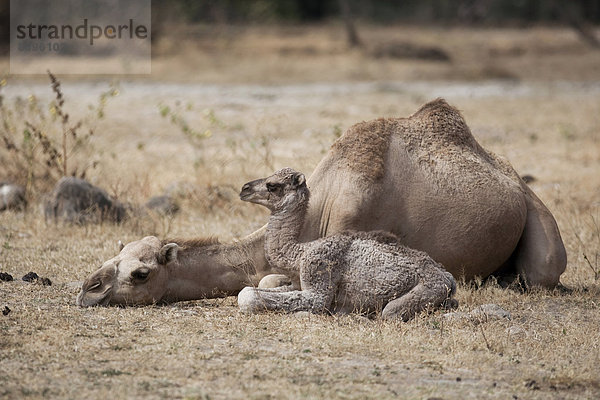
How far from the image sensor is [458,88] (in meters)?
26.5

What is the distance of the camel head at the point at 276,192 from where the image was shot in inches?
276

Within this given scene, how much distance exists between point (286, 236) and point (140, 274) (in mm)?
1117

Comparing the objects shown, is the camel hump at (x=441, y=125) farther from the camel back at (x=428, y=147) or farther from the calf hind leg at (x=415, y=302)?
the calf hind leg at (x=415, y=302)

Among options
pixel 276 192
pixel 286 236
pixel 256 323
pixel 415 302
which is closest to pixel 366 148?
pixel 276 192

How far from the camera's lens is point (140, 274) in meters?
6.81

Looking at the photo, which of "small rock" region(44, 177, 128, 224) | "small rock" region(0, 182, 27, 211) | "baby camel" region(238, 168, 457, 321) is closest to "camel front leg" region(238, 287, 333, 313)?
"baby camel" region(238, 168, 457, 321)

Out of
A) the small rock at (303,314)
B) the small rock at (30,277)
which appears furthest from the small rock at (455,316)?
the small rock at (30,277)

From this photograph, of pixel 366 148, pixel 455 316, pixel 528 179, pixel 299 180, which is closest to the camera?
pixel 455 316

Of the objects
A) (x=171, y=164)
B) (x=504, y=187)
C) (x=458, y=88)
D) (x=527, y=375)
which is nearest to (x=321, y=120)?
(x=171, y=164)

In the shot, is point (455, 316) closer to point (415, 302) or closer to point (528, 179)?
point (415, 302)

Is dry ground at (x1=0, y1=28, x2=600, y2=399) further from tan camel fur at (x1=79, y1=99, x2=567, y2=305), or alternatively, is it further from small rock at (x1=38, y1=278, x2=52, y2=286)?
tan camel fur at (x1=79, y1=99, x2=567, y2=305)

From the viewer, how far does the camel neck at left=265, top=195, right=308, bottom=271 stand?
6879 mm

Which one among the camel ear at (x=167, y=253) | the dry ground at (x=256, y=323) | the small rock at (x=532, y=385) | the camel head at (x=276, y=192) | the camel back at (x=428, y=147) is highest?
the camel back at (x=428, y=147)

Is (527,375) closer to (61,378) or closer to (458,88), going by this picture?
(61,378)
